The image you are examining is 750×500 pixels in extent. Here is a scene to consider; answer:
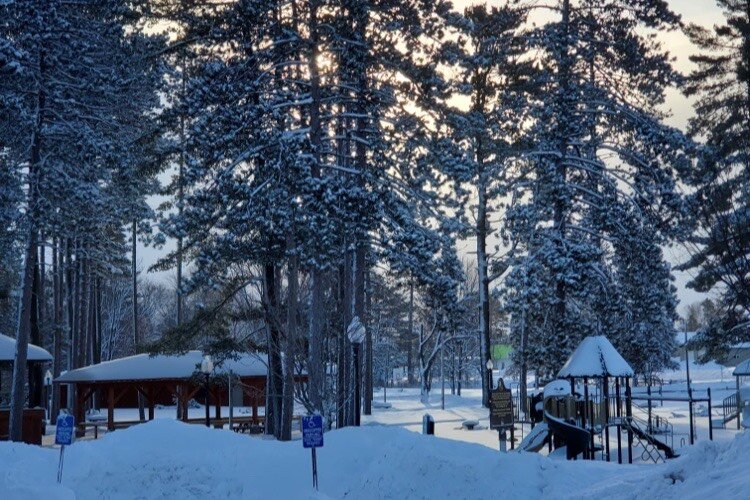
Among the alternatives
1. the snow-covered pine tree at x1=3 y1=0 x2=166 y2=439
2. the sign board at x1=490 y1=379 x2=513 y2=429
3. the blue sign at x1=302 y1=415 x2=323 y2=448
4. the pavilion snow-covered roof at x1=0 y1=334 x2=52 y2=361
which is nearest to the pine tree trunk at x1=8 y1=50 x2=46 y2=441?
the snow-covered pine tree at x1=3 y1=0 x2=166 y2=439

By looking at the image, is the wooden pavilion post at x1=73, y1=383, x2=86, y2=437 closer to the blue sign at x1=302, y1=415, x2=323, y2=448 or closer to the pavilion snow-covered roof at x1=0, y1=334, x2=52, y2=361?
the pavilion snow-covered roof at x1=0, y1=334, x2=52, y2=361

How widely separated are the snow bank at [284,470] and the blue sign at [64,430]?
61 cm

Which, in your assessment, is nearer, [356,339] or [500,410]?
[356,339]

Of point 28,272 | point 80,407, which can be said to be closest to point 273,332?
point 28,272

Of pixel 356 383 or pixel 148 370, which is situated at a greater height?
pixel 148 370

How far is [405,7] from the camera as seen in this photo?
2384 cm

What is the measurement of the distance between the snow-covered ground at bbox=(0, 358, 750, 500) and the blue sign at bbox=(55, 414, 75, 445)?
601mm

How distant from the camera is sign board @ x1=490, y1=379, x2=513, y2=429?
2242 cm

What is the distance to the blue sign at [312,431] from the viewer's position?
12586 mm

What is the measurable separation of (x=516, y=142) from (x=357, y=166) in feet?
25.2

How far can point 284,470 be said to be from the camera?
560 inches

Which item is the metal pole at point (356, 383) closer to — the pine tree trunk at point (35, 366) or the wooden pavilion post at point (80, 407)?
the wooden pavilion post at point (80, 407)

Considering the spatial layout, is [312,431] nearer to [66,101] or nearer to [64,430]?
[64,430]

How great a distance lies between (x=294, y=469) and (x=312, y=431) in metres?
1.94
